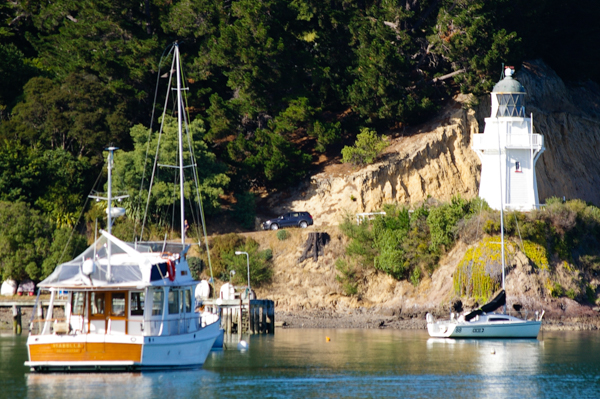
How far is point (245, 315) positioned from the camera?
56.1 metres

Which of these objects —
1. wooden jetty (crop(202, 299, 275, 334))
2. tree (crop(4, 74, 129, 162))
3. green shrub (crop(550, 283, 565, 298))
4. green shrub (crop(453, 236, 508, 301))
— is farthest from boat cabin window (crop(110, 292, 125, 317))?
tree (crop(4, 74, 129, 162))

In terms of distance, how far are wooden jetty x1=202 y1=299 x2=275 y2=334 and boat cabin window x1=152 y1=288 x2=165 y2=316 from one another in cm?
1873

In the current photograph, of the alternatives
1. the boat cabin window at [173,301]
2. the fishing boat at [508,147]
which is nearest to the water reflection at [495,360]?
the fishing boat at [508,147]

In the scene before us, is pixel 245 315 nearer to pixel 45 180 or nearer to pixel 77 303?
pixel 45 180

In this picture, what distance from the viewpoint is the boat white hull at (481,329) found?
51.5 m

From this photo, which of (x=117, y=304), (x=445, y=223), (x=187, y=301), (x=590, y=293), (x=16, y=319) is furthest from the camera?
(x=445, y=223)

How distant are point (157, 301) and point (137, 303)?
0.79m

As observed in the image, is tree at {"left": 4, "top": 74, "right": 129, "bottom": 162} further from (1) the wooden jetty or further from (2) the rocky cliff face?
(1) the wooden jetty

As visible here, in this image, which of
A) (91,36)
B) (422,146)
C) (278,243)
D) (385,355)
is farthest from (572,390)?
(91,36)

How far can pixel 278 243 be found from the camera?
64.5 metres

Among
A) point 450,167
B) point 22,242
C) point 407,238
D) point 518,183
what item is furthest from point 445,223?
point 22,242

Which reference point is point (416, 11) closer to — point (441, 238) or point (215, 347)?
point (441, 238)

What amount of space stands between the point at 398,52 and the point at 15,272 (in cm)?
3128

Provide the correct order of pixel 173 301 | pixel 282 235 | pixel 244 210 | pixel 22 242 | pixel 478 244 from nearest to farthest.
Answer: pixel 173 301, pixel 478 244, pixel 22 242, pixel 282 235, pixel 244 210
